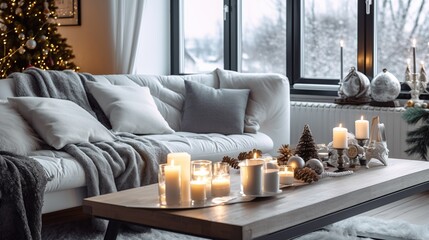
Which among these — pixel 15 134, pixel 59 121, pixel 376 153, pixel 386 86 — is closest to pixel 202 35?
pixel 386 86

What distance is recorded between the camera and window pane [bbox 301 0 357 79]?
5691 millimetres

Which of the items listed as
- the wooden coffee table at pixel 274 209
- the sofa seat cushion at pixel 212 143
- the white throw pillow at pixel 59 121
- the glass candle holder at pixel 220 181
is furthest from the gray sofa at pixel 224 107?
the glass candle holder at pixel 220 181

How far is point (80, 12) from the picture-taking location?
6879 mm

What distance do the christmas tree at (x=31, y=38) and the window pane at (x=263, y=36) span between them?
1585mm

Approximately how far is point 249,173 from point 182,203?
0.28 meters

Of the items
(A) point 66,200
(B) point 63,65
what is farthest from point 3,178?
(B) point 63,65

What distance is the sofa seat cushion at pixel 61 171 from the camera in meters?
3.67

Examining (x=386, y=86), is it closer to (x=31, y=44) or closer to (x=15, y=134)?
(x=15, y=134)

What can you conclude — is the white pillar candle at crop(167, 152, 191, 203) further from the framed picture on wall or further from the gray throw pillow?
the framed picture on wall

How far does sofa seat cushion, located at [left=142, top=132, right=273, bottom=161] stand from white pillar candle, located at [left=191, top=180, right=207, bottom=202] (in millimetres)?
1555

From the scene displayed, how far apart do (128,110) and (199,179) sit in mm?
1949

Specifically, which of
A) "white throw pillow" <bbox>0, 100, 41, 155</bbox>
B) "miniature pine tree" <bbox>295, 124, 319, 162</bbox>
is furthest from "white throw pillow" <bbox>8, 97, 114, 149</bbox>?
"miniature pine tree" <bbox>295, 124, 319, 162</bbox>

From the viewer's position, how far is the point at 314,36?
591 centimetres

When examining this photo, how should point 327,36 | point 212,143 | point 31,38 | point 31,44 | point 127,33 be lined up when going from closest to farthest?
point 212,143, point 327,36, point 127,33, point 31,44, point 31,38
